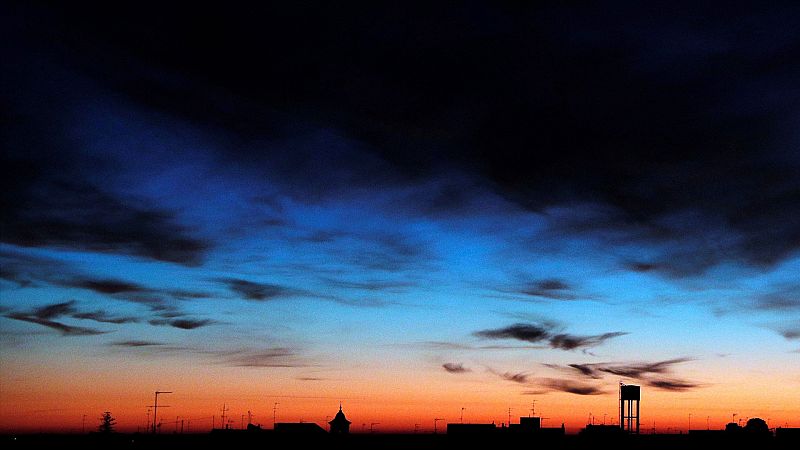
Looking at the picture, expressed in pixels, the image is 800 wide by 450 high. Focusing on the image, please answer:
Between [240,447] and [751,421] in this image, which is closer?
[240,447]

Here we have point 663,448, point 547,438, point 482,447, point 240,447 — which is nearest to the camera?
point 240,447

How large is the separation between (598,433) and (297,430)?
68.7m

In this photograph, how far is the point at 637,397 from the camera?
153250 millimetres

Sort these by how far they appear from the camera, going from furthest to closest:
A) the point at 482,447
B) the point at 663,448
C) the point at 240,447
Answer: the point at 663,448 < the point at 482,447 < the point at 240,447

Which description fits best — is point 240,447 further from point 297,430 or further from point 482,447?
point 482,447

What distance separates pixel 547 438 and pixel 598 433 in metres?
12.9

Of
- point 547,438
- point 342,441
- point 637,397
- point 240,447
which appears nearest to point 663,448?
point 547,438

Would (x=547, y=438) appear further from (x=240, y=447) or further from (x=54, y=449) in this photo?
(x=54, y=449)

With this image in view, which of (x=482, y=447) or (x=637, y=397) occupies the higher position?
(x=637, y=397)

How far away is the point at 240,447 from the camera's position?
499 feet

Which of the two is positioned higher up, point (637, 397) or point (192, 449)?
point (637, 397)

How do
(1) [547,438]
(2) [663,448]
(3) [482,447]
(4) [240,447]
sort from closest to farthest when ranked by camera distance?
(4) [240,447]
(3) [482,447]
(1) [547,438]
(2) [663,448]

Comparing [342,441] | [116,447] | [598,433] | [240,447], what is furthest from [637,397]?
[116,447]

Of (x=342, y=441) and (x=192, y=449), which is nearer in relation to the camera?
(x=342, y=441)
